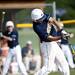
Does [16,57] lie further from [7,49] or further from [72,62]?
[72,62]

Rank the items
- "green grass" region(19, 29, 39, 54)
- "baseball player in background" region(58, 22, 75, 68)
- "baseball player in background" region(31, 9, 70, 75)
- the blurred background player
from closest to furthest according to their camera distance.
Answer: "baseball player in background" region(31, 9, 70, 75) → "baseball player in background" region(58, 22, 75, 68) → the blurred background player → "green grass" region(19, 29, 39, 54)

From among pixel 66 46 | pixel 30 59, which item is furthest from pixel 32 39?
pixel 66 46

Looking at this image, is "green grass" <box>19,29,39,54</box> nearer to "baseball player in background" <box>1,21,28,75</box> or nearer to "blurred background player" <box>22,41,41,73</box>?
"blurred background player" <box>22,41,41,73</box>

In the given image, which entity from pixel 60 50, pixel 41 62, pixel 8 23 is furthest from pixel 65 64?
pixel 8 23

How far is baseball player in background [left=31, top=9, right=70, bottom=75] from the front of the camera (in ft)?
28.9

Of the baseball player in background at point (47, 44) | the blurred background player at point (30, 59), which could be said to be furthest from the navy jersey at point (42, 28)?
the blurred background player at point (30, 59)

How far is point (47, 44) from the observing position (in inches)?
351

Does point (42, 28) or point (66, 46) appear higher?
point (42, 28)

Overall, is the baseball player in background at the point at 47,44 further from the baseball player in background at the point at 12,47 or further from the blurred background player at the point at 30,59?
the blurred background player at the point at 30,59

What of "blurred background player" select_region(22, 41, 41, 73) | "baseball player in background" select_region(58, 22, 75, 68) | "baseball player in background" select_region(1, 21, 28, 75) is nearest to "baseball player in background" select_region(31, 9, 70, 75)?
"baseball player in background" select_region(58, 22, 75, 68)

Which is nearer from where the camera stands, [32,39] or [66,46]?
[66,46]

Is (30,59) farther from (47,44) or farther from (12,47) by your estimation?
(47,44)

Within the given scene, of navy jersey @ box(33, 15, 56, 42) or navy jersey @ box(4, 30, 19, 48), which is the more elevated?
navy jersey @ box(33, 15, 56, 42)

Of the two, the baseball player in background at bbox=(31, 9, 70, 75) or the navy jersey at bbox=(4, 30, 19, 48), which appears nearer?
the baseball player in background at bbox=(31, 9, 70, 75)
